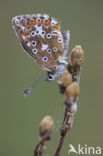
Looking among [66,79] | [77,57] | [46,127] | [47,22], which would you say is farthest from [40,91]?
[46,127]

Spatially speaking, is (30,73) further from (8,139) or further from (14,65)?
(8,139)

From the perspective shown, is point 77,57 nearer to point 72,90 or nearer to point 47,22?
point 72,90

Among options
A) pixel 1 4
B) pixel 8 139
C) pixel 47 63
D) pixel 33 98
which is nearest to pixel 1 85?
pixel 33 98

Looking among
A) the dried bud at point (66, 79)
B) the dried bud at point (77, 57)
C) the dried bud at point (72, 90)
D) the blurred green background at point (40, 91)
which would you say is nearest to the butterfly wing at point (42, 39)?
the dried bud at point (77, 57)

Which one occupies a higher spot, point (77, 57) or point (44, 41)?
point (44, 41)

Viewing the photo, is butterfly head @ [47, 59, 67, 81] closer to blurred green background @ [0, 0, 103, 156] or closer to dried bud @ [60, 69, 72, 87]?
dried bud @ [60, 69, 72, 87]

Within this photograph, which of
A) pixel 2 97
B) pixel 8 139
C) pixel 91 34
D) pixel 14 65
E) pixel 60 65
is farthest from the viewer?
pixel 91 34
